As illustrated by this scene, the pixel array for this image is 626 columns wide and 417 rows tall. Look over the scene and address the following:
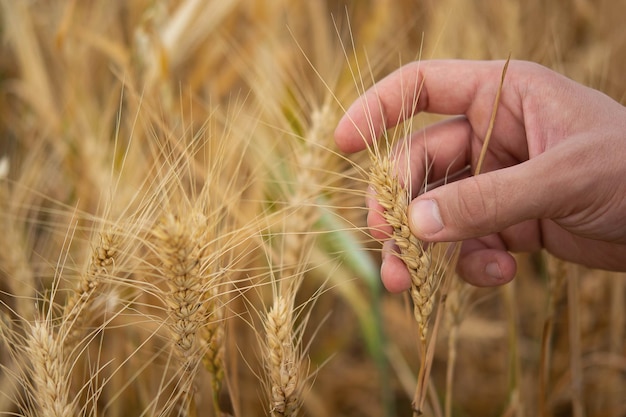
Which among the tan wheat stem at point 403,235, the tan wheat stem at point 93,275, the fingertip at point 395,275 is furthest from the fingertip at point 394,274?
the tan wheat stem at point 93,275

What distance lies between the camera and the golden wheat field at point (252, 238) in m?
0.78

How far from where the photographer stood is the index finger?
Result: 0.96 m

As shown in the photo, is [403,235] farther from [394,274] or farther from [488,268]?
[488,268]

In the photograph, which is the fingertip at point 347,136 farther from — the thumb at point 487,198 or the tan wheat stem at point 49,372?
the tan wheat stem at point 49,372

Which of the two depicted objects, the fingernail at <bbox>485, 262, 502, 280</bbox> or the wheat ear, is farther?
the fingernail at <bbox>485, 262, 502, 280</bbox>

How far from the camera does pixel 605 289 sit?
4.88 ft

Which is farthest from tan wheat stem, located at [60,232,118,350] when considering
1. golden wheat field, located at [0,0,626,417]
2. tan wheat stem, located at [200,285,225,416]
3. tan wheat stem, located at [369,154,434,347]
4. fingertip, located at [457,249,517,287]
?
fingertip, located at [457,249,517,287]

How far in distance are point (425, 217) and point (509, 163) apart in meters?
0.42

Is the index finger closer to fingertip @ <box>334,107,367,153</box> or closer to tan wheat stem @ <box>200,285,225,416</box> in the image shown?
fingertip @ <box>334,107,367,153</box>

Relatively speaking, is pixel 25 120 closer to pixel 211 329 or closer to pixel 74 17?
pixel 74 17

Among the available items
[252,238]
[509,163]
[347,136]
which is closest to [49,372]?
[252,238]

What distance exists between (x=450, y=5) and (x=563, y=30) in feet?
1.60

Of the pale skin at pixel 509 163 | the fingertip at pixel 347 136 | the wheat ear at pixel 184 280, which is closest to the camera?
the wheat ear at pixel 184 280

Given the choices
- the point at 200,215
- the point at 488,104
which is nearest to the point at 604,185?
the point at 488,104
